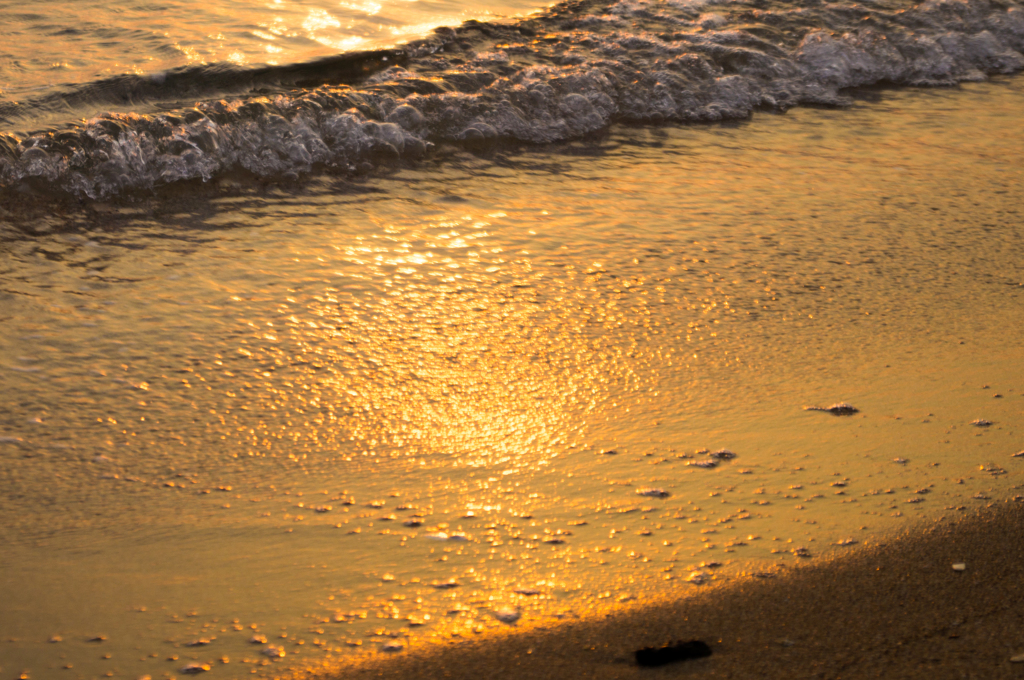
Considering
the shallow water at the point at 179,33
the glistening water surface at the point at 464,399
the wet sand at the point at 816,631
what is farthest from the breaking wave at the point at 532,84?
the wet sand at the point at 816,631

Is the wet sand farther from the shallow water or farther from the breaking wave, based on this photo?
the shallow water

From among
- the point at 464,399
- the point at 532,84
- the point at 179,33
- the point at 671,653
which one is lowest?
the point at 671,653

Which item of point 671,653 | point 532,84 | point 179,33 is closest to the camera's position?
point 671,653

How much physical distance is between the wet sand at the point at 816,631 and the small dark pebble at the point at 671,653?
1 cm

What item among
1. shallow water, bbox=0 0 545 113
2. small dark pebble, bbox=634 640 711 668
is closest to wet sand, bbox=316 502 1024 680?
small dark pebble, bbox=634 640 711 668

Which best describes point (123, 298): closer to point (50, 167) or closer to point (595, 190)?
point (50, 167)

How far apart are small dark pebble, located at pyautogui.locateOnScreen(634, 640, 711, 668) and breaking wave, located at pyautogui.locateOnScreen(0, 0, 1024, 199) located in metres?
2.85

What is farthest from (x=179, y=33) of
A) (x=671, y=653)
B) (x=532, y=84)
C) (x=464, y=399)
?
(x=671, y=653)

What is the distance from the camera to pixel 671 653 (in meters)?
1.45

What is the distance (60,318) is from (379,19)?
3.53m

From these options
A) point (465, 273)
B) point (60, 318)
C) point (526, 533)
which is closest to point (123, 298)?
point (60, 318)

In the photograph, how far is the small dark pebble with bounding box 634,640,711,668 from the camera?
144 centimetres

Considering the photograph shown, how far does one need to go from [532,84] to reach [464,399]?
2.89 m

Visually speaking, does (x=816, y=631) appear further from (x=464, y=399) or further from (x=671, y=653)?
(x=464, y=399)
